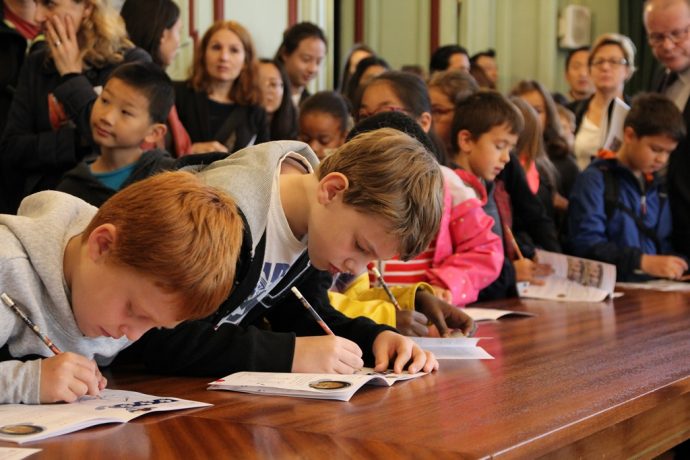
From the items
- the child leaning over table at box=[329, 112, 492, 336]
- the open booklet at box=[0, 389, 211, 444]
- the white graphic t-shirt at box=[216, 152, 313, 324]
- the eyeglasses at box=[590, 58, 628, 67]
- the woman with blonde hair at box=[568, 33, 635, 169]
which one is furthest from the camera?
the eyeglasses at box=[590, 58, 628, 67]

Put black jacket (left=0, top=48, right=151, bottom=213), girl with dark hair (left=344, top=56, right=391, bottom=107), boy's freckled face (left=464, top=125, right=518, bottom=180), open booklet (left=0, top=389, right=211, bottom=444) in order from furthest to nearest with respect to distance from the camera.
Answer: girl with dark hair (left=344, top=56, right=391, bottom=107), boy's freckled face (left=464, top=125, right=518, bottom=180), black jacket (left=0, top=48, right=151, bottom=213), open booklet (left=0, top=389, right=211, bottom=444)

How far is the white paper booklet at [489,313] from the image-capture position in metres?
2.49

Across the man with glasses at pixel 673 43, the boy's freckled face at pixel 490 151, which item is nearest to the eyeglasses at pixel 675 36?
the man with glasses at pixel 673 43

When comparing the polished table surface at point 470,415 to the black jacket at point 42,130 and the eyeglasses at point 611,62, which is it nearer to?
the black jacket at point 42,130

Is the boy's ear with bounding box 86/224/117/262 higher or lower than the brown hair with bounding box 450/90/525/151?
lower

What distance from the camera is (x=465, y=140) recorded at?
3.12 m

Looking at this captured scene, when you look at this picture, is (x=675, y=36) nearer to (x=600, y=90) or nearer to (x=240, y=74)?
(x=600, y=90)

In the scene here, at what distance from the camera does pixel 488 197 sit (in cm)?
313

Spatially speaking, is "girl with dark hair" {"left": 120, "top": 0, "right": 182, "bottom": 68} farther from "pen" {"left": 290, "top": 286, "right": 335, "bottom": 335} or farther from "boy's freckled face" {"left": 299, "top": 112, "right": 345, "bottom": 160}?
"pen" {"left": 290, "top": 286, "right": 335, "bottom": 335}

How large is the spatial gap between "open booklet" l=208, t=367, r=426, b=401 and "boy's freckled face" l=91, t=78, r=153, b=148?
136cm

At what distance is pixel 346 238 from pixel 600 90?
11.8ft

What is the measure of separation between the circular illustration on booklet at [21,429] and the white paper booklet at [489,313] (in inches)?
55.5

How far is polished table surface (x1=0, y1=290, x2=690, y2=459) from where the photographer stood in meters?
1.19

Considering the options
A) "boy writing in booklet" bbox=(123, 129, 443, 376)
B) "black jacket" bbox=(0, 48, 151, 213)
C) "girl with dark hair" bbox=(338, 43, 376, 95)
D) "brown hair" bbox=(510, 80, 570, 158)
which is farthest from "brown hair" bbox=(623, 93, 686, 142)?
"boy writing in booklet" bbox=(123, 129, 443, 376)
